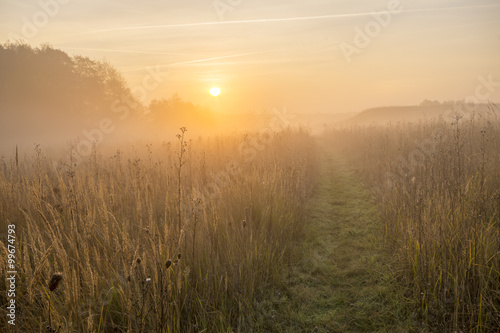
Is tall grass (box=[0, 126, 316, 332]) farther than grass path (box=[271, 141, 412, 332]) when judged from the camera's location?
No

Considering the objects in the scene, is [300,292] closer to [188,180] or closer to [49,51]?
[188,180]

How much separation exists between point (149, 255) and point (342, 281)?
230 cm

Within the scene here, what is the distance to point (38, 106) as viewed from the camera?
79.4ft

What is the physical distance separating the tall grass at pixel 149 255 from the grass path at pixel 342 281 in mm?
305

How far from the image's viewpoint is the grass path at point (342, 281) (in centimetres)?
279

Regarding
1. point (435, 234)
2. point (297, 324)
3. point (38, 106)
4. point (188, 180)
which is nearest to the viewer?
point (297, 324)

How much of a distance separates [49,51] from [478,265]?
104 ft

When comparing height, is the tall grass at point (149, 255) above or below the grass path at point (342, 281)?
above

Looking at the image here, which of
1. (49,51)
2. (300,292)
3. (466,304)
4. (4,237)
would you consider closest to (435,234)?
(466,304)

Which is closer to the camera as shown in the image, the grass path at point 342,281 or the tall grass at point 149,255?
the tall grass at point 149,255

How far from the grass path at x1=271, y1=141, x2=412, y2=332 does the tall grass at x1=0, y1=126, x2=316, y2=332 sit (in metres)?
0.31

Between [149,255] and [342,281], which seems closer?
[149,255]

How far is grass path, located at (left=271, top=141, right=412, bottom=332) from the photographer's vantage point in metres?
2.79

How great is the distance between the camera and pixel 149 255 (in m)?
2.50
